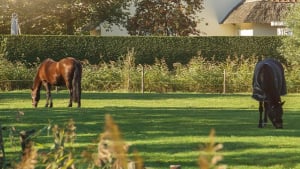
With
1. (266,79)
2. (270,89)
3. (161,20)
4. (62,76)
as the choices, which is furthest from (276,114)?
(161,20)

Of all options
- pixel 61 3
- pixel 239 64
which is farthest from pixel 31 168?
pixel 61 3

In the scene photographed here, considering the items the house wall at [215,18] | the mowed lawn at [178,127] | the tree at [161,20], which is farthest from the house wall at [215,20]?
the mowed lawn at [178,127]

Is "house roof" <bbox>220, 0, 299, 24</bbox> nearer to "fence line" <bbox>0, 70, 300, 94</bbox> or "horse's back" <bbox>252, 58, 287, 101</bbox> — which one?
"fence line" <bbox>0, 70, 300, 94</bbox>

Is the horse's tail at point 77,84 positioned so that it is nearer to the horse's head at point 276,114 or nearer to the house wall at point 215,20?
the horse's head at point 276,114

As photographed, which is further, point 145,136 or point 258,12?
point 258,12

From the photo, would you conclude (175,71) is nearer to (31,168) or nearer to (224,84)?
(224,84)

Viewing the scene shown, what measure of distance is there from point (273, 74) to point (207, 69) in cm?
1854

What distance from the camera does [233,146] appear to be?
13.4 meters

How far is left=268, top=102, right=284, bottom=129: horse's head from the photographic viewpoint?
1750 cm

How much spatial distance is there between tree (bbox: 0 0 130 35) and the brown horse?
23357 mm

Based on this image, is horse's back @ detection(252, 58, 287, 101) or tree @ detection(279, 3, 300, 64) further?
tree @ detection(279, 3, 300, 64)

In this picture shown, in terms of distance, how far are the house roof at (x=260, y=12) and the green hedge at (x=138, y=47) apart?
506 inches

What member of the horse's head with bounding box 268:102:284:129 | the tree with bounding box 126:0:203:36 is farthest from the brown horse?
the tree with bounding box 126:0:203:36

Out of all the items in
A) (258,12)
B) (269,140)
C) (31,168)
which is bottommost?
(269,140)
